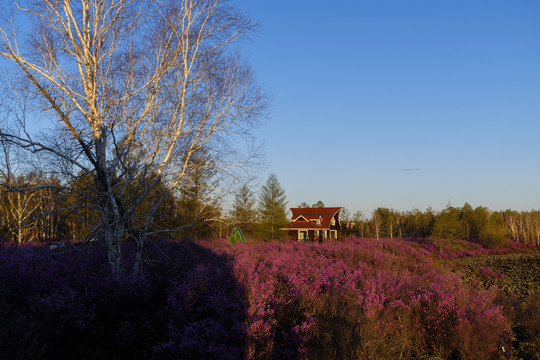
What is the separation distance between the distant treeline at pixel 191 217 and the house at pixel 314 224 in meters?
1.99

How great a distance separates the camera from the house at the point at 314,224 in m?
40.9

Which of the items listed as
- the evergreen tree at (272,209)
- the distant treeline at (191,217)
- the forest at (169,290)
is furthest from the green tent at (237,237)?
the evergreen tree at (272,209)

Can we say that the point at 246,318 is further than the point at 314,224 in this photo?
No

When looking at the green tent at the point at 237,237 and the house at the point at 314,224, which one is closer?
the green tent at the point at 237,237

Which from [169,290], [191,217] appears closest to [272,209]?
[191,217]

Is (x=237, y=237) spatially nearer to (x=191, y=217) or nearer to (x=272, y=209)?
(x=191, y=217)

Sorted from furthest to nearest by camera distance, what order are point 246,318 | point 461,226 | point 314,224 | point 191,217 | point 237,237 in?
point 314,224, point 461,226, point 191,217, point 237,237, point 246,318

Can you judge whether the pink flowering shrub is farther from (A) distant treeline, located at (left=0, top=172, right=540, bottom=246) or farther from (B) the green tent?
(B) the green tent

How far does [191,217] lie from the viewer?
2264 cm

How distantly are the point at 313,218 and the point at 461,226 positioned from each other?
15.4 meters

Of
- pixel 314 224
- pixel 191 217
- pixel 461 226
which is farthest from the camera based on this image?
pixel 314 224

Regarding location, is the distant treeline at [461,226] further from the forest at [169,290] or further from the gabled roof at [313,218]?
the forest at [169,290]

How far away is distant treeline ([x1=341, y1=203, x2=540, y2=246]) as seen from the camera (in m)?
35.6

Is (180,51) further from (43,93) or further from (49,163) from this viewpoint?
(49,163)
